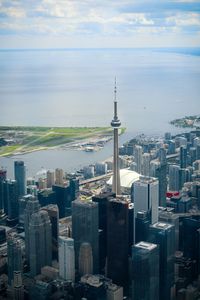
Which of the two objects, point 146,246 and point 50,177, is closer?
point 146,246

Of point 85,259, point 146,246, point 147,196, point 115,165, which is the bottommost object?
point 85,259

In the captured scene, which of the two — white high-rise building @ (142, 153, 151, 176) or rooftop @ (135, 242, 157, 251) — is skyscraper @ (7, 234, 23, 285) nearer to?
rooftop @ (135, 242, 157, 251)

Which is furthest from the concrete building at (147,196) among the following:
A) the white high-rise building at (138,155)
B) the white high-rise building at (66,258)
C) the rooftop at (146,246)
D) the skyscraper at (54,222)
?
the white high-rise building at (138,155)

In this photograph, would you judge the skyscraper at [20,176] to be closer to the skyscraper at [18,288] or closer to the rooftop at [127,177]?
the rooftop at [127,177]

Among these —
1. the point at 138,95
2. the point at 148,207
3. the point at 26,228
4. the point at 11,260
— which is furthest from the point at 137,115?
the point at 11,260

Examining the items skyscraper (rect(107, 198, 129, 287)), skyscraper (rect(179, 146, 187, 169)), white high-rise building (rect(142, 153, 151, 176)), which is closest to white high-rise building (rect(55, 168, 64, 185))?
white high-rise building (rect(142, 153, 151, 176))

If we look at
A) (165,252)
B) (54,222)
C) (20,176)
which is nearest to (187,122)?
(20,176)

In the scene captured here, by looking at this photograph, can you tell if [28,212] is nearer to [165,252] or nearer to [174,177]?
[165,252]
